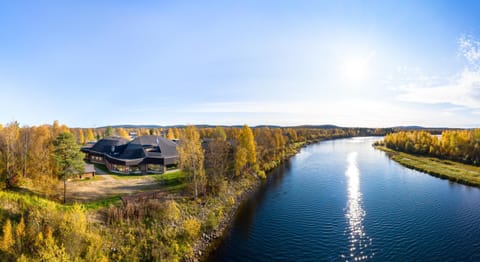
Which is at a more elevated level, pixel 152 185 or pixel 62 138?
pixel 62 138

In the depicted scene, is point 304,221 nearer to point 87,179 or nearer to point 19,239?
point 19,239

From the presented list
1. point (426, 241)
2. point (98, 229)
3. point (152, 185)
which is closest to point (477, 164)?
point (426, 241)

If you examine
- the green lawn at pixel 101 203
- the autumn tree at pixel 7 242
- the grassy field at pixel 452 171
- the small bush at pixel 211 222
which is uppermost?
the autumn tree at pixel 7 242

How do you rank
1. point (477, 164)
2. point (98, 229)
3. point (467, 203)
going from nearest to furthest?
point (98, 229), point (467, 203), point (477, 164)

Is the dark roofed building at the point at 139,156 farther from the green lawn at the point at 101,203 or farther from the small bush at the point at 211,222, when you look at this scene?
the small bush at the point at 211,222

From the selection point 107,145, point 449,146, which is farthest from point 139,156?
point 449,146

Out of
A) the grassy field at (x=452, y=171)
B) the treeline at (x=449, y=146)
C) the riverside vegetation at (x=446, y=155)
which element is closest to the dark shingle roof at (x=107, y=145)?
the grassy field at (x=452, y=171)
